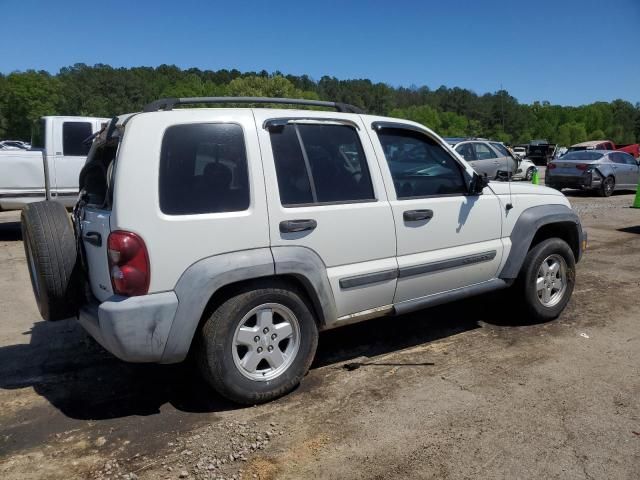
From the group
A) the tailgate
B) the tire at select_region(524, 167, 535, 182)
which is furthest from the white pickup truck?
the tire at select_region(524, 167, 535, 182)

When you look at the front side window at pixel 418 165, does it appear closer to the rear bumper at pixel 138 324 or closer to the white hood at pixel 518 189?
the white hood at pixel 518 189

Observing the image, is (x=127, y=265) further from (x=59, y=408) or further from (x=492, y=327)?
(x=492, y=327)

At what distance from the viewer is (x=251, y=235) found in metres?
3.20

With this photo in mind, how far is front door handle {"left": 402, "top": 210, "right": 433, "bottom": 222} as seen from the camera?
383cm

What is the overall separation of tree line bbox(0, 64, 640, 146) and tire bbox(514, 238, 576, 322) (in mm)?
71308

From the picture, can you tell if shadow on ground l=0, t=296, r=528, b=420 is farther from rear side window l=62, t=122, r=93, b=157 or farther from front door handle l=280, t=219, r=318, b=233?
rear side window l=62, t=122, r=93, b=157

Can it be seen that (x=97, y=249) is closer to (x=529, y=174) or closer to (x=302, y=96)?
(x=529, y=174)

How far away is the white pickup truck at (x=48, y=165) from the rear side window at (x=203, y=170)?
709 centimetres

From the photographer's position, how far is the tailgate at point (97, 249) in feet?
10.00

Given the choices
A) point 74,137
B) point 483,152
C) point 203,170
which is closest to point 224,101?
point 203,170

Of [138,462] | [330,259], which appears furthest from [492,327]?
[138,462]

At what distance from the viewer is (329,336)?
184 inches

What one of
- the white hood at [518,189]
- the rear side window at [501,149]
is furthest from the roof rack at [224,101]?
the rear side window at [501,149]

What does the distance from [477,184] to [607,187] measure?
48.8 feet
